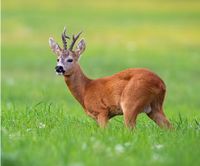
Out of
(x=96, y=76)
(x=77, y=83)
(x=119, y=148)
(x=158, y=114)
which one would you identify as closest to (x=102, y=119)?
(x=158, y=114)

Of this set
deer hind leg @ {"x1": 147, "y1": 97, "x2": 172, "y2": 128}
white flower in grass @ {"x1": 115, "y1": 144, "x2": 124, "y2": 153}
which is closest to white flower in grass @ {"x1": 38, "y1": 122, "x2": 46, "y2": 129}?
deer hind leg @ {"x1": 147, "y1": 97, "x2": 172, "y2": 128}

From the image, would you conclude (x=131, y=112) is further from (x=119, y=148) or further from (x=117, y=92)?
(x=119, y=148)

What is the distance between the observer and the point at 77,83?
38.7 feet

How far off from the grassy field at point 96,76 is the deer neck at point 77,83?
389 millimetres

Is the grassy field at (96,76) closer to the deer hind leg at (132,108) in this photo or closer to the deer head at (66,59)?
the deer hind leg at (132,108)

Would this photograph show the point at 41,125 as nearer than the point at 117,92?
Yes

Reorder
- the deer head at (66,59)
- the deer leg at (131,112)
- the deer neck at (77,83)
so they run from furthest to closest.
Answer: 1. the deer neck at (77,83)
2. the deer head at (66,59)
3. the deer leg at (131,112)

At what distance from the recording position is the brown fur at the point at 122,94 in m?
10.6

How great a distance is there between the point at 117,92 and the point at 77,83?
39.7 inches

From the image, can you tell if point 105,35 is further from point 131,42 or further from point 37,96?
point 37,96

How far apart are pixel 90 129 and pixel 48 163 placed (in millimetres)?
2722

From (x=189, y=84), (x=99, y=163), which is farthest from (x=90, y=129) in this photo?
(x=189, y=84)

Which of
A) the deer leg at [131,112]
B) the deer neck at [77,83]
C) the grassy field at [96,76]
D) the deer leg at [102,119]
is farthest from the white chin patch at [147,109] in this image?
the deer neck at [77,83]

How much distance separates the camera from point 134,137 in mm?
9016
